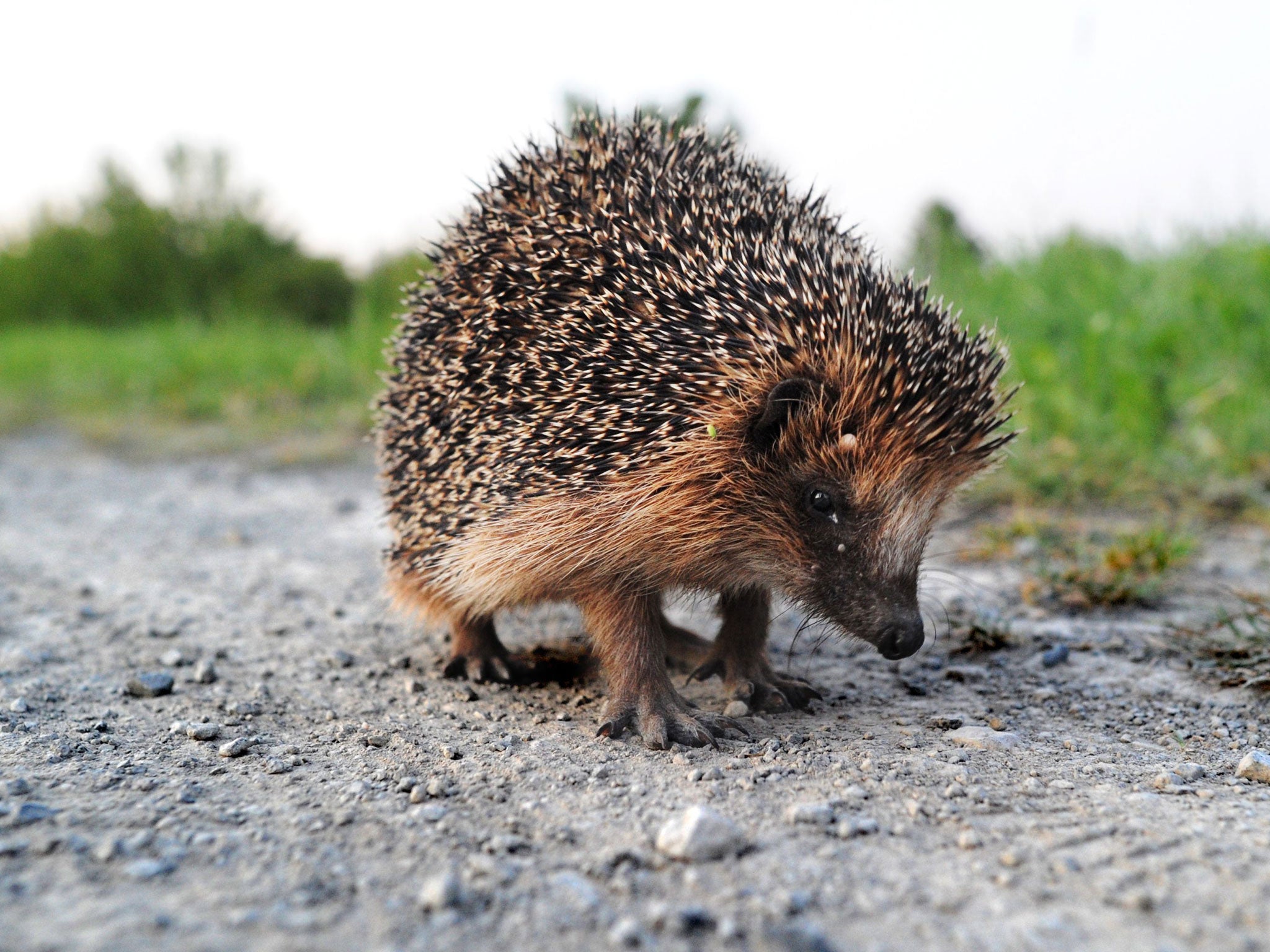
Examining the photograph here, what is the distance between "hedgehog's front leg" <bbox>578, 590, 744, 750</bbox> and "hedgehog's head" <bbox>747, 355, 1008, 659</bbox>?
0.56 m

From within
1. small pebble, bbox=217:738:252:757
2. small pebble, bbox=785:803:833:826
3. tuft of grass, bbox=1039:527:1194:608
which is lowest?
small pebble, bbox=217:738:252:757

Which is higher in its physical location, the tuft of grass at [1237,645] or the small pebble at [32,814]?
the tuft of grass at [1237,645]

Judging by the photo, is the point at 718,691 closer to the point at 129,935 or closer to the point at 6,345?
the point at 129,935

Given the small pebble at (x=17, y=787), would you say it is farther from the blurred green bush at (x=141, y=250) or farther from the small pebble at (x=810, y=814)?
the blurred green bush at (x=141, y=250)

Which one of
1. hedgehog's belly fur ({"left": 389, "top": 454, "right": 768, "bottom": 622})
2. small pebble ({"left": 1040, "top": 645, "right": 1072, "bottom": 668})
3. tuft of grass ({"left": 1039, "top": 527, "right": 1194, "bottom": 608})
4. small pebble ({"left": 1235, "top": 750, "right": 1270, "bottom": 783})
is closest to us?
small pebble ({"left": 1235, "top": 750, "right": 1270, "bottom": 783})

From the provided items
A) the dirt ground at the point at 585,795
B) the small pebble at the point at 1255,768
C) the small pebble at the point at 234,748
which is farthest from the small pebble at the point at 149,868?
the small pebble at the point at 1255,768

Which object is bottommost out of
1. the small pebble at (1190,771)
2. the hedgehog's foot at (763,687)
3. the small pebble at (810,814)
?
the small pebble at (810,814)

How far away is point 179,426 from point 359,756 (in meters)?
8.53

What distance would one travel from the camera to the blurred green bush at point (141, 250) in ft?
114

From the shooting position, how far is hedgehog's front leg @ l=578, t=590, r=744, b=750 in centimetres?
349

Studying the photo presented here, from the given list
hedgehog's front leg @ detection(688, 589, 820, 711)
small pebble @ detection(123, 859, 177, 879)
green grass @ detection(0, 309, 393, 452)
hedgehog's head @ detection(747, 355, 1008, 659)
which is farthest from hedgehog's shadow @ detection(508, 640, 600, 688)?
green grass @ detection(0, 309, 393, 452)

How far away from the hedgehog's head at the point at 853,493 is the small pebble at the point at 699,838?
3.65 feet

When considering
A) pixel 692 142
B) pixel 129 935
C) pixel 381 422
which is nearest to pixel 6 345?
pixel 381 422

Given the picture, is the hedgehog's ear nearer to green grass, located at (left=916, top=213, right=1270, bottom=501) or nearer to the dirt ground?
the dirt ground
